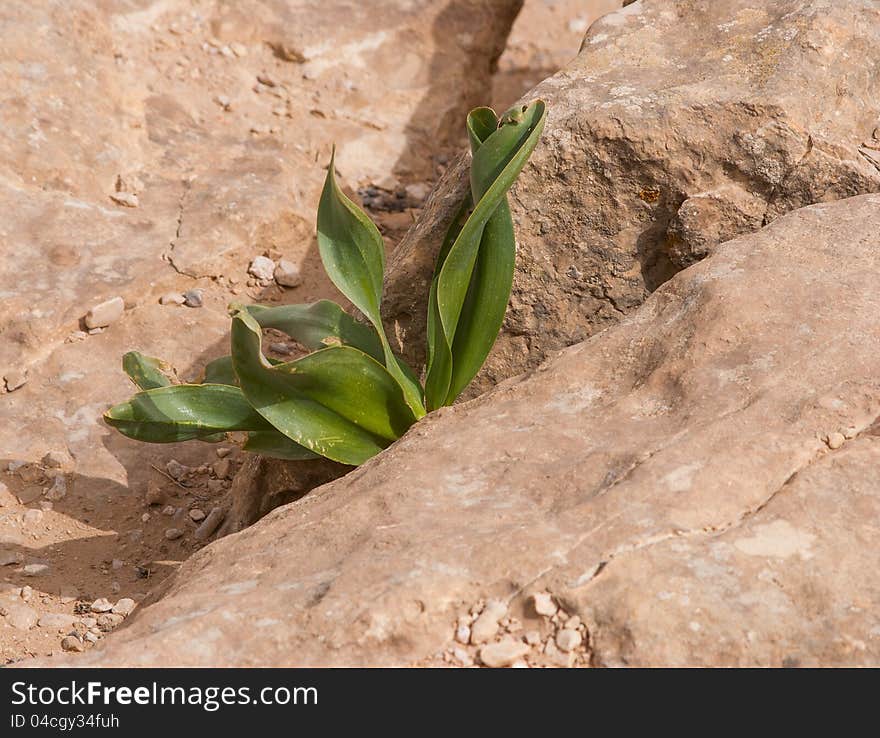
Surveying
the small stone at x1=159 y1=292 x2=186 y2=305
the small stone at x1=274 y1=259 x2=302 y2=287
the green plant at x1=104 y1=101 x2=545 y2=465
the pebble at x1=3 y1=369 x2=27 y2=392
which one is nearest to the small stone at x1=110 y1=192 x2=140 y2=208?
the small stone at x1=159 y1=292 x2=186 y2=305

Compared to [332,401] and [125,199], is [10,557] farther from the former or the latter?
[125,199]

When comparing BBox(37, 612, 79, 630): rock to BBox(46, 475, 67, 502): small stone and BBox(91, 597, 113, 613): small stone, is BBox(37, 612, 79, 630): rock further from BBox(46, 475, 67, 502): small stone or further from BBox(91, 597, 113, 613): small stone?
BBox(46, 475, 67, 502): small stone

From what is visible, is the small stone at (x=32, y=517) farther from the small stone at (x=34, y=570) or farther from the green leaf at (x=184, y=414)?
the green leaf at (x=184, y=414)

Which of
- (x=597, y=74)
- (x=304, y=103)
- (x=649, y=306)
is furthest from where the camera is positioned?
(x=304, y=103)

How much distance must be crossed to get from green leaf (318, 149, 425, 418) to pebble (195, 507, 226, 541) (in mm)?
658

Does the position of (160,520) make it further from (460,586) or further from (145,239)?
(460,586)

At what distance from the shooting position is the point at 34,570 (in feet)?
7.95

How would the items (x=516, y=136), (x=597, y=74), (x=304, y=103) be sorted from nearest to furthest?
(x=516, y=136) < (x=597, y=74) < (x=304, y=103)

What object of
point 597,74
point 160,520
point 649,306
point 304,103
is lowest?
point 160,520

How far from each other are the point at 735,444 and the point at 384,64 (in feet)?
9.58

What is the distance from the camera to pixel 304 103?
406 centimetres

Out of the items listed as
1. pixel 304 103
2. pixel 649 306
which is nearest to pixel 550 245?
pixel 649 306

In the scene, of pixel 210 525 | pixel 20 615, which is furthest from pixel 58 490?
pixel 20 615

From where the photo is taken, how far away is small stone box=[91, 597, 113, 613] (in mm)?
2322
